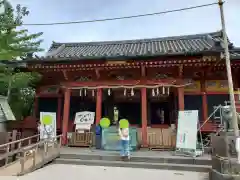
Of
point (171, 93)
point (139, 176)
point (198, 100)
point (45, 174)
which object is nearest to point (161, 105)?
point (171, 93)

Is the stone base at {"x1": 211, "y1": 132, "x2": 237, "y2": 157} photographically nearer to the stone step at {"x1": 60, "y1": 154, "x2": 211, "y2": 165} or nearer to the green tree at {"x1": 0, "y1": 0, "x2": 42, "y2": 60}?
the stone step at {"x1": 60, "y1": 154, "x2": 211, "y2": 165}

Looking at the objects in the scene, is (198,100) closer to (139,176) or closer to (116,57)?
(116,57)

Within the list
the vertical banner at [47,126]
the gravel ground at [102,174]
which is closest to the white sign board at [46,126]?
the vertical banner at [47,126]

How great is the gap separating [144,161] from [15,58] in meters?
8.04

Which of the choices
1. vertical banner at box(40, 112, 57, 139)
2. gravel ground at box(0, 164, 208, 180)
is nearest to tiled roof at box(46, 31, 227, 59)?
vertical banner at box(40, 112, 57, 139)

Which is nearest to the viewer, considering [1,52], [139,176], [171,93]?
[139,176]

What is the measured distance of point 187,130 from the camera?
25.6 feet

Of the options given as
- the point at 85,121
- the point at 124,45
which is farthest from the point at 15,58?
the point at 124,45

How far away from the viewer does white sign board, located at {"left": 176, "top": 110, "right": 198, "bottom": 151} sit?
7.52 meters

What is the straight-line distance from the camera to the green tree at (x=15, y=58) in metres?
9.56

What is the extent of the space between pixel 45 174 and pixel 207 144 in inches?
246

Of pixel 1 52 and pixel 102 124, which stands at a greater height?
pixel 1 52

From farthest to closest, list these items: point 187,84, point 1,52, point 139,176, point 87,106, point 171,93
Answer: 1. point 87,106
2. point 171,93
3. point 187,84
4. point 1,52
5. point 139,176

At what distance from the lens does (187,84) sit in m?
9.34
